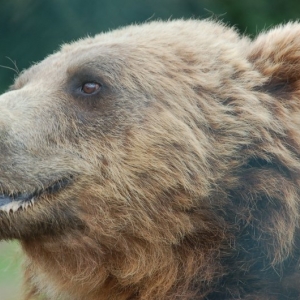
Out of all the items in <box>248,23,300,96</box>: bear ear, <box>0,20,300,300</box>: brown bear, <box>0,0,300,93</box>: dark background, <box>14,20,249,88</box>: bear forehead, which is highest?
<box>0,0,300,93</box>: dark background

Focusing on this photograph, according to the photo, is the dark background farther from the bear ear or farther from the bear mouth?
the bear mouth

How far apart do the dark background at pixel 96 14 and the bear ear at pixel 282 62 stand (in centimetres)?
291

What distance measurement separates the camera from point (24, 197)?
3.93m

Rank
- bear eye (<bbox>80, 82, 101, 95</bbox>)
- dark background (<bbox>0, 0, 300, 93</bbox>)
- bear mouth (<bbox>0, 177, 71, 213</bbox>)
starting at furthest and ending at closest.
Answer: dark background (<bbox>0, 0, 300, 93</bbox>)
bear eye (<bbox>80, 82, 101, 95</bbox>)
bear mouth (<bbox>0, 177, 71, 213</bbox>)

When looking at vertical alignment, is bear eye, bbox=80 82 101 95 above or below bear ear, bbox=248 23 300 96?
above

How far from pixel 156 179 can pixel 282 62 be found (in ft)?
3.32

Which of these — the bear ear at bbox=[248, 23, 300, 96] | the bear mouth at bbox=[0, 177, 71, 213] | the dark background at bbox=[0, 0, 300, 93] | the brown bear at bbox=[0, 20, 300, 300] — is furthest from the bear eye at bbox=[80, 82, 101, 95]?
the dark background at bbox=[0, 0, 300, 93]

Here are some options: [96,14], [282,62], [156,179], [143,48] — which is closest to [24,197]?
[156,179]

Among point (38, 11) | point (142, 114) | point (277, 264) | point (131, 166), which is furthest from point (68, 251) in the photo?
point (38, 11)

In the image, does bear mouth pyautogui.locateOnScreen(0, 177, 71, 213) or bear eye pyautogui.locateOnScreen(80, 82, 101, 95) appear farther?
bear eye pyautogui.locateOnScreen(80, 82, 101, 95)

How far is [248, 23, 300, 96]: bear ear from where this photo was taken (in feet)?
13.9

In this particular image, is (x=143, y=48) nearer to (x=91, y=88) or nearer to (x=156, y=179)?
(x=91, y=88)

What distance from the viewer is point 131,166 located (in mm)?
4062

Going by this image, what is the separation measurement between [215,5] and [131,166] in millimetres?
3766
